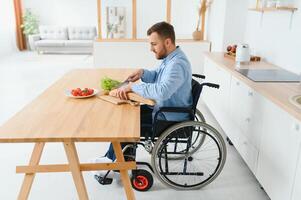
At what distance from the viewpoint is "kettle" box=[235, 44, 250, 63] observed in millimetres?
A: 3080

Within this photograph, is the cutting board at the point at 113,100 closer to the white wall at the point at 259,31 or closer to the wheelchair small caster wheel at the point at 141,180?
the wheelchair small caster wheel at the point at 141,180

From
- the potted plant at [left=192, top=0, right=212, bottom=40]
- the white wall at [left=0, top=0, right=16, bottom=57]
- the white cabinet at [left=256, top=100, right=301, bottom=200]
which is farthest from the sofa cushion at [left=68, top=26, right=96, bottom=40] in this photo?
the white cabinet at [left=256, top=100, right=301, bottom=200]

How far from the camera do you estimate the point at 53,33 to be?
28.0 ft

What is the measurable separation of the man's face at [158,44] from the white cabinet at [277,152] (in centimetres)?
78

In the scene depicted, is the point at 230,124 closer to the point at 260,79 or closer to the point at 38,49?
the point at 260,79

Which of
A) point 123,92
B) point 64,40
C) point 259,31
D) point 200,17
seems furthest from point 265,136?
point 64,40

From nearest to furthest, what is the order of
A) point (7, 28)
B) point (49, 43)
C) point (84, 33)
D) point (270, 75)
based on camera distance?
point (270, 75) → point (49, 43) → point (7, 28) → point (84, 33)

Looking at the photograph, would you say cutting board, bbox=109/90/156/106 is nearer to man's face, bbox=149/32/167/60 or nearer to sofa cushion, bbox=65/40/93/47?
man's face, bbox=149/32/167/60

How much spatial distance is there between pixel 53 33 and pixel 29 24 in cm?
76

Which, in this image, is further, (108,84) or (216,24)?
(216,24)

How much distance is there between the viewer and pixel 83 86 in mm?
2209

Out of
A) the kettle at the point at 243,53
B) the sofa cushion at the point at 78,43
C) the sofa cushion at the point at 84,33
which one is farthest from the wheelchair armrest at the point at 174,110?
the sofa cushion at the point at 84,33

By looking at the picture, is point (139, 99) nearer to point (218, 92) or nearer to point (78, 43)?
point (218, 92)

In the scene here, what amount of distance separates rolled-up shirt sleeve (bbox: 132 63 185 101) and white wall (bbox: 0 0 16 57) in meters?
7.20
